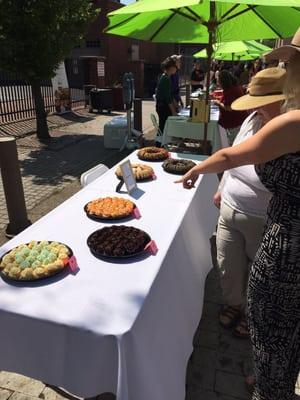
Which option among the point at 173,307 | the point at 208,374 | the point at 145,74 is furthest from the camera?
the point at 145,74

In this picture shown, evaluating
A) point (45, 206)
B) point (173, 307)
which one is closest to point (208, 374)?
point (173, 307)

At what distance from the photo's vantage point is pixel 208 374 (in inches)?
98.8

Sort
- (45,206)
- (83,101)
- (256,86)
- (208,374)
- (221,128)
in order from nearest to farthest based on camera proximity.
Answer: (256,86) < (208,374) < (45,206) < (221,128) < (83,101)

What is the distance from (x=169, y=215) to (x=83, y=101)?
13.1 metres

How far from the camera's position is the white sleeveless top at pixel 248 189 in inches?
89.6

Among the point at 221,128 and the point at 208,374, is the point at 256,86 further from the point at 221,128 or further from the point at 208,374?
the point at 221,128

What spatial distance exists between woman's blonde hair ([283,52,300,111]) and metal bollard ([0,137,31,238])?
318cm

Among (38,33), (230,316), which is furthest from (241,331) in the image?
(38,33)

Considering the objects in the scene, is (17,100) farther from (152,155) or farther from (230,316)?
(230,316)

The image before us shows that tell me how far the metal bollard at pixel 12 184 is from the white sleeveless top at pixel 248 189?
8.31 ft

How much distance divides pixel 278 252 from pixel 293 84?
2.25ft

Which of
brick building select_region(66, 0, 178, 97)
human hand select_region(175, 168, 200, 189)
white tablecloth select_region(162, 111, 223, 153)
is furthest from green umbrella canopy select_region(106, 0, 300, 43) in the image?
brick building select_region(66, 0, 178, 97)

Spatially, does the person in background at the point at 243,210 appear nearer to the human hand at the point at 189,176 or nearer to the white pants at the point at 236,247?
the white pants at the point at 236,247

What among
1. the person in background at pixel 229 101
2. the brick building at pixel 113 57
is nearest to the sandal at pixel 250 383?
the person in background at pixel 229 101
